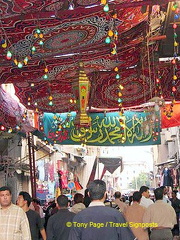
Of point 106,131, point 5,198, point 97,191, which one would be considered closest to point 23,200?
point 5,198

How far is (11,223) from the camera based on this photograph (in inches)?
182

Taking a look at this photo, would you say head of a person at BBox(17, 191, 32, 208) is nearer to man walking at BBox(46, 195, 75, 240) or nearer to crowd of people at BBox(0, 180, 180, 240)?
crowd of people at BBox(0, 180, 180, 240)

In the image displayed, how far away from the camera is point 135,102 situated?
15.0 meters

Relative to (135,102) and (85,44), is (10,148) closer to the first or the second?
(135,102)

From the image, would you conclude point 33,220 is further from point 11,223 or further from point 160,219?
point 160,219

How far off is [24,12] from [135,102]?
9304 mm

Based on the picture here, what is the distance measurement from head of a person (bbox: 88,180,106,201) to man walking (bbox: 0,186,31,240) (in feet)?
4.40

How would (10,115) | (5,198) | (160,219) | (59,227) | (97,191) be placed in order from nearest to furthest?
(97,191) → (5,198) → (59,227) → (160,219) → (10,115)

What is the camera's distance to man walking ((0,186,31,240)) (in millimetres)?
4594

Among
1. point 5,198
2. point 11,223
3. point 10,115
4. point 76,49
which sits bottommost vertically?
point 11,223

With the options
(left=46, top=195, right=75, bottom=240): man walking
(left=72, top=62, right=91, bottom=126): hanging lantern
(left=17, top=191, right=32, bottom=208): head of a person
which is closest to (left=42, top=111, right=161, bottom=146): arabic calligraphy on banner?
(left=72, top=62, right=91, bottom=126): hanging lantern

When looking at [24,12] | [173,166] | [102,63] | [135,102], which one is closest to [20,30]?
[24,12]

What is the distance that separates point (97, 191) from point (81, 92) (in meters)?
5.65

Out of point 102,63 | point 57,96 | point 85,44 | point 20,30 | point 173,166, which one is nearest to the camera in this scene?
point 20,30
